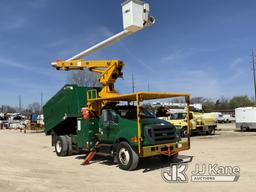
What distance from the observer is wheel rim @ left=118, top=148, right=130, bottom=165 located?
Answer: 10938 millimetres

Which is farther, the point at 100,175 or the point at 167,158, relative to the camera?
the point at 167,158

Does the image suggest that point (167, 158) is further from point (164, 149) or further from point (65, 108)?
point (65, 108)

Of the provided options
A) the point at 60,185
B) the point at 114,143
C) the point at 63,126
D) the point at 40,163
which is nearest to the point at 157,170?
the point at 114,143

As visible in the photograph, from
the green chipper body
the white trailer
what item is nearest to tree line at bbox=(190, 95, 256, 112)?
the white trailer

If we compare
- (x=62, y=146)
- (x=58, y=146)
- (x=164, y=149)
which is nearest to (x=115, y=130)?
(x=164, y=149)

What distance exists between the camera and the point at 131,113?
12.2 meters

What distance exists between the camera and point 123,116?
472 inches

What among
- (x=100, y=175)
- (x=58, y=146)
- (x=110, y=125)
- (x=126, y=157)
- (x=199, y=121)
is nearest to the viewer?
(x=100, y=175)

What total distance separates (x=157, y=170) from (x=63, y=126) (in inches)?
259

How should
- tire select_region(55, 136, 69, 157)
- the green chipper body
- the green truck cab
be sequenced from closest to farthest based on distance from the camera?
the green truck cab → the green chipper body → tire select_region(55, 136, 69, 157)

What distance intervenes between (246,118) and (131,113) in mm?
22893

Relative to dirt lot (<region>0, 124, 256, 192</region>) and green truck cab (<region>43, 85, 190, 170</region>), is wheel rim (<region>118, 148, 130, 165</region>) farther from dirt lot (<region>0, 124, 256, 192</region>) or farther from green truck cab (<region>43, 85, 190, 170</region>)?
dirt lot (<region>0, 124, 256, 192</region>)

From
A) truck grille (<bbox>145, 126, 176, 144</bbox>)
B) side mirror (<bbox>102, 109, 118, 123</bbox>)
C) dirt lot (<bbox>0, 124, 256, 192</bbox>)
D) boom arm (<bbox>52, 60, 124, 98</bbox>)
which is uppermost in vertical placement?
boom arm (<bbox>52, 60, 124, 98</bbox>)

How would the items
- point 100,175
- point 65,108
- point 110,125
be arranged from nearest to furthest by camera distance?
point 100,175, point 110,125, point 65,108
